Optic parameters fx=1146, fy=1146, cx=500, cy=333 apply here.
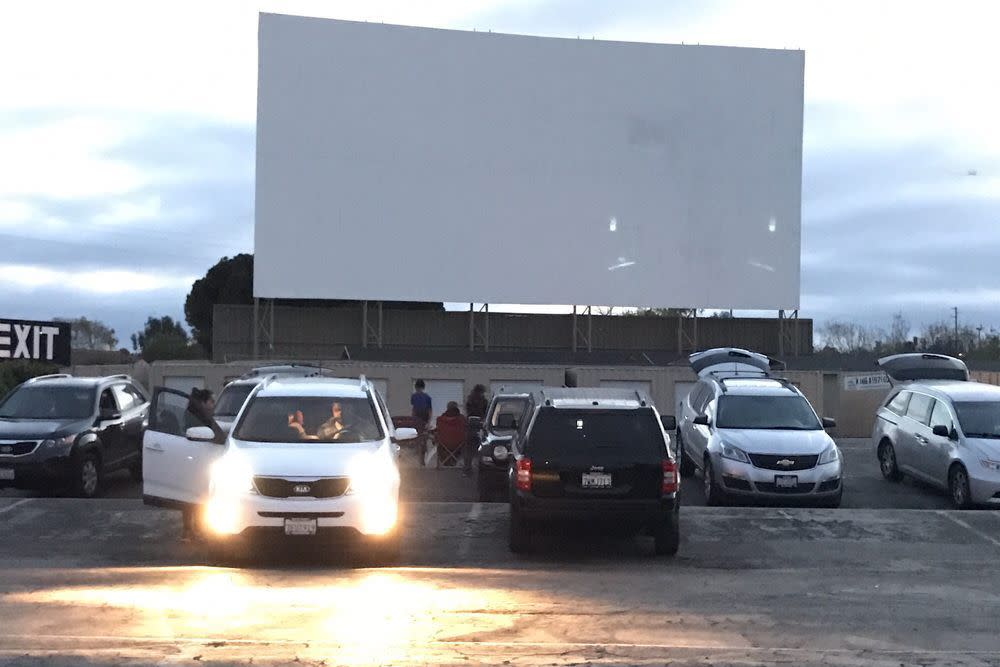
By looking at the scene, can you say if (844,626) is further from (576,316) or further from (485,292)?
(576,316)

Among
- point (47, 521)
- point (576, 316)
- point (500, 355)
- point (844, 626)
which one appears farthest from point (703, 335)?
point (844, 626)

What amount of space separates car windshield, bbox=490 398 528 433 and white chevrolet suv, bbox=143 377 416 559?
15.0ft

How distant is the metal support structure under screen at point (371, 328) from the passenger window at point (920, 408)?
28.5 meters

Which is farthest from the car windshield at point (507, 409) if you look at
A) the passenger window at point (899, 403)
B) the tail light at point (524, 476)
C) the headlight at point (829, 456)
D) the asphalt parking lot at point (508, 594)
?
the passenger window at point (899, 403)

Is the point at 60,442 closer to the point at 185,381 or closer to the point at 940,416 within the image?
the point at 940,416

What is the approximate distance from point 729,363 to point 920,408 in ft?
16.4

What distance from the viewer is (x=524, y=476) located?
1169 centimetres

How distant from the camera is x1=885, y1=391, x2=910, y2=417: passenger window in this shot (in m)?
18.8

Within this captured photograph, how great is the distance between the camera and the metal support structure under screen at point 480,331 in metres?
44.6

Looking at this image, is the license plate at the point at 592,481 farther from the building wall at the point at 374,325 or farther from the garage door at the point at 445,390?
the building wall at the point at 374,325

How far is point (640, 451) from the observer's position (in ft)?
38.6

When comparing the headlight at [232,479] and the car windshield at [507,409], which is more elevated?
the car windshield at [507,409]

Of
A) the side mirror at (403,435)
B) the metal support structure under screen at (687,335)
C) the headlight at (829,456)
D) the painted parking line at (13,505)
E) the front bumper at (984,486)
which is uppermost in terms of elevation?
the metal support structure under screen at (687,335)

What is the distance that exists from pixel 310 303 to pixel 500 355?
353 inches
